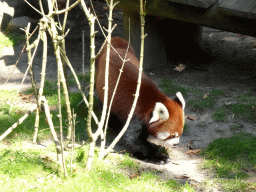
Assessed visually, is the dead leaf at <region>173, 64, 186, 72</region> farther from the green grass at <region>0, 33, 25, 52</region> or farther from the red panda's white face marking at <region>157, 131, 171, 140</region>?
the green grass at <region>0, 33, 25, 52</region>

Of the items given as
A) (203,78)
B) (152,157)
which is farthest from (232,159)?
(203,78)

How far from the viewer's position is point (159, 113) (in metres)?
3.67

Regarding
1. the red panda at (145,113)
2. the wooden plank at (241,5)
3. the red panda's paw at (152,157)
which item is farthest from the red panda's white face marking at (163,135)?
the wooden plank at (241,5)

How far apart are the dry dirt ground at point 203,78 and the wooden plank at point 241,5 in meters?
1.57

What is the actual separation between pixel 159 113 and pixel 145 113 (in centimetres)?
30

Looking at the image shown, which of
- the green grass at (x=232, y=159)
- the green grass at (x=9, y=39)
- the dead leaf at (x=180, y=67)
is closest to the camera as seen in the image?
the green grass at (x=232, y=159)

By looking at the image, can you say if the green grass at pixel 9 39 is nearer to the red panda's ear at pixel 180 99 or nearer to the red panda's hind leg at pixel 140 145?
the red panda's hind leg at pixel 140 145

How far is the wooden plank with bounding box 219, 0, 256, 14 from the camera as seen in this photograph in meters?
4.66

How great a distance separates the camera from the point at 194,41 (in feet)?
25.2

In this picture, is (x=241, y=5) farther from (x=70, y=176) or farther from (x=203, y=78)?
(x=70, y=176)

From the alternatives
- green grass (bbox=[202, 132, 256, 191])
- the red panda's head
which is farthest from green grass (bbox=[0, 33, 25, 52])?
green grass (bbox=[202, 132, 256, 191])

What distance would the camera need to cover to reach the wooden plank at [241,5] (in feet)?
15.3

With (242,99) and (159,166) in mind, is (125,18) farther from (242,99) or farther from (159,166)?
(159,166)

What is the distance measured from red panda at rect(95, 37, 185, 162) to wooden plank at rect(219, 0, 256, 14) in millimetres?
1883
